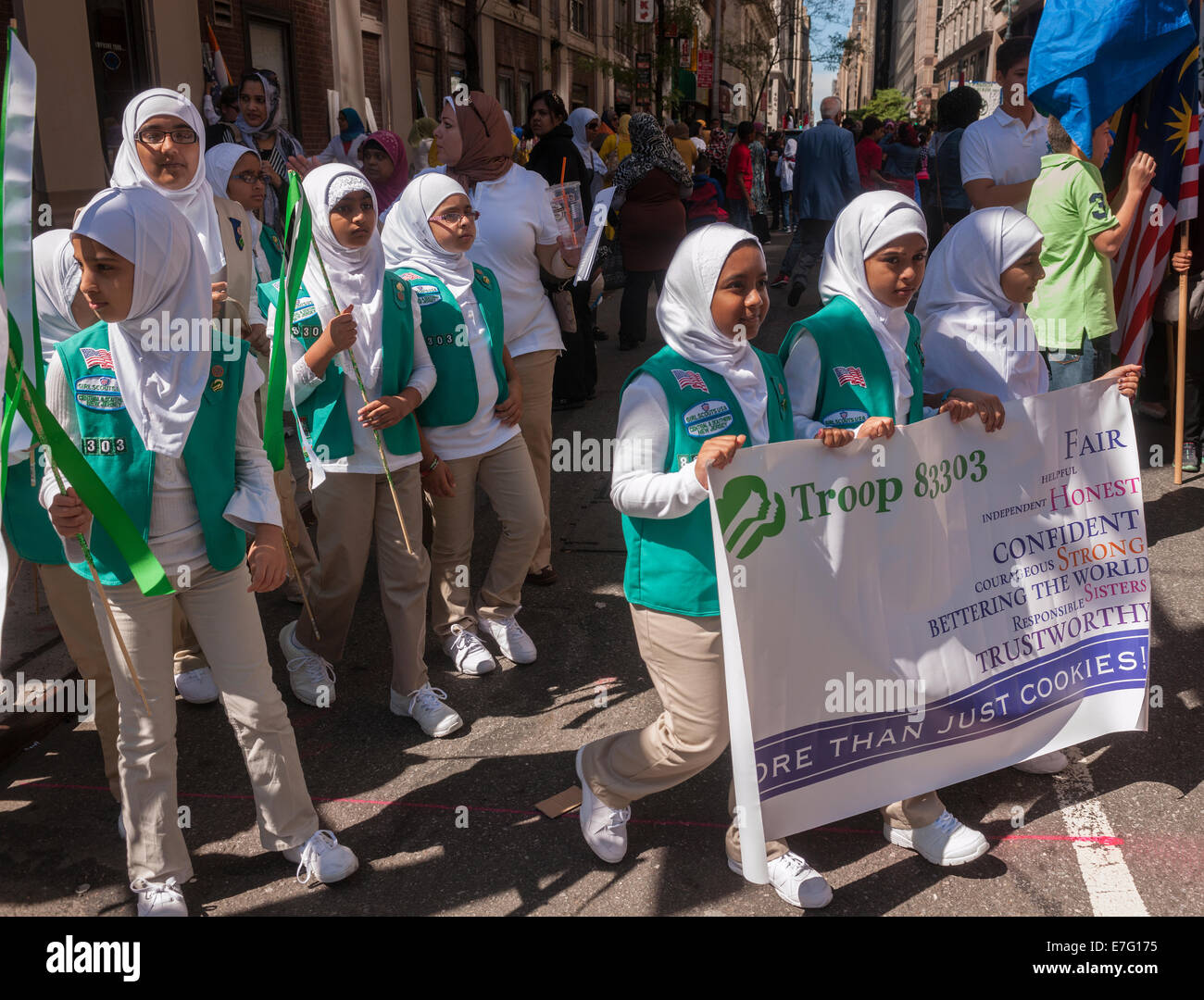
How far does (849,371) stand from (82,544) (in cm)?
213

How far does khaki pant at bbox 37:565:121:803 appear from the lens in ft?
11.2

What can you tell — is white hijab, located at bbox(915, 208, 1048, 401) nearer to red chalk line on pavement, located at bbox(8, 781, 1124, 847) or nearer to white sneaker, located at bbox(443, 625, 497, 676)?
red chalk line on pavement, located at bbox(8, 781, 1124, 847)

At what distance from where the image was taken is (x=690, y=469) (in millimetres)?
2807

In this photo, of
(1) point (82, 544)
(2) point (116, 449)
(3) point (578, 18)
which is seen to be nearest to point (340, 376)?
(2) point (116, 449)

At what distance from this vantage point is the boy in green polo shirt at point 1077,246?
4945 millimetres

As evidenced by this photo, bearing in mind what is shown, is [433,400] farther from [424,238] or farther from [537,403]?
[537,403]

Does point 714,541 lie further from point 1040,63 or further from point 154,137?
point 1040,63

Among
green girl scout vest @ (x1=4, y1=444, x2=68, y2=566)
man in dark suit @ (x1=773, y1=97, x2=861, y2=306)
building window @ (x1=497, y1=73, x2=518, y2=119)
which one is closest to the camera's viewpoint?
green girl scout vest @ (x1=4, y1=444, x2=68, y2=566)

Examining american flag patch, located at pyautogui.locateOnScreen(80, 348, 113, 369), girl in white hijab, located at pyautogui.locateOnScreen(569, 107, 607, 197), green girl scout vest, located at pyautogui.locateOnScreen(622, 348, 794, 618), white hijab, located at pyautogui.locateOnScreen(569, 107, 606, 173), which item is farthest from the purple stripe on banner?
white hijab, located at pyautogui.locateOnScreen(569, 107, 606, 173)

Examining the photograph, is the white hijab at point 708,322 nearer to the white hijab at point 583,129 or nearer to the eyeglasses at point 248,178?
the eyeglasses at point 248,178

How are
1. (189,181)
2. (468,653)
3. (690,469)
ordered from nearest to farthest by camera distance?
(690,469) → (189,181) → (468,653)

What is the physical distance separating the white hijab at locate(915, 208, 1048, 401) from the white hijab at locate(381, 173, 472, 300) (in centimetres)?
176
